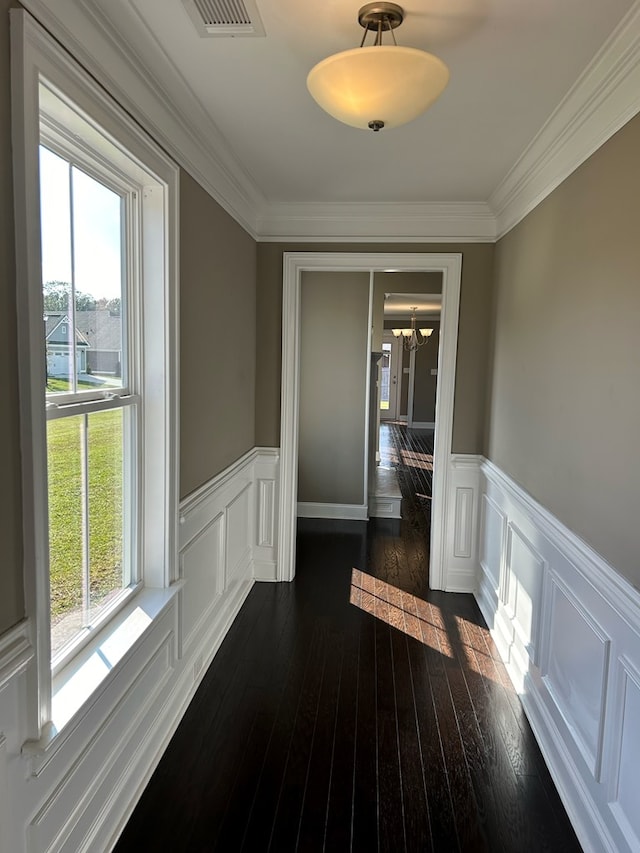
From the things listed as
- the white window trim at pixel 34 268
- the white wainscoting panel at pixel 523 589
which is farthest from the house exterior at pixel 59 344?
the white wainscoting panel at pixel 523 589

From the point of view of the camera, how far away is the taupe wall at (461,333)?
3666mm

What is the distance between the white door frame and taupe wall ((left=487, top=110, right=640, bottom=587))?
0.66m

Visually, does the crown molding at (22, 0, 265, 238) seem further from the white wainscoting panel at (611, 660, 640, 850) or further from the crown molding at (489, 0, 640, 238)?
the white wainscoting panel at (611, 660, 640, 850)

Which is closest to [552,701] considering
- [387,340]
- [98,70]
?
[98,70]

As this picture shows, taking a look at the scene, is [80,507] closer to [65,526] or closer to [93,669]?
[65,526]

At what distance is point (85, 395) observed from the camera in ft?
5.87

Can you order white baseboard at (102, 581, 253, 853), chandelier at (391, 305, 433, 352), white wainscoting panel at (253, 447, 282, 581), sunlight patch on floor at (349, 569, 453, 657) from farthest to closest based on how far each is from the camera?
chandelier at (391, 305, 433, 352), white wainscoting panel at (253, 447, 282, 581), sunlight patch on floor at (349, 569, 453, 657), white baseboard at (102, 581, 253, 853)

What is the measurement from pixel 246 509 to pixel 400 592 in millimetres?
1210

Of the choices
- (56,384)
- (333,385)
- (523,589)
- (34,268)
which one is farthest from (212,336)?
(333,385)

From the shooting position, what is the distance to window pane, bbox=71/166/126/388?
1.73 meters

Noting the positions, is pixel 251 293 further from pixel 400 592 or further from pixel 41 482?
pixel 41 482

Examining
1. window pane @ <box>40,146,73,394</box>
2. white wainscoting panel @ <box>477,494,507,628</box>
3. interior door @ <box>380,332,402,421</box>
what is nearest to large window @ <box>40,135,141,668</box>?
window pane @ <box>40,146,73,394</box>

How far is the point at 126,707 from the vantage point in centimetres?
190

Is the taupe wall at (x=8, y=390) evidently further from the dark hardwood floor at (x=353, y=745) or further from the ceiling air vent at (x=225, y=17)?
the dark hardwood floor at (x=353, y=745)
